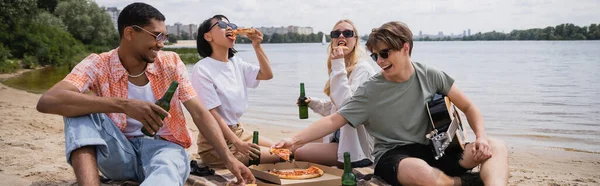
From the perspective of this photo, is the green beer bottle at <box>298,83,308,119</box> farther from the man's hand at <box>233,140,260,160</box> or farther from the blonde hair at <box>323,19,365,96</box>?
the man's hand at <box>233,140,260,160</box>

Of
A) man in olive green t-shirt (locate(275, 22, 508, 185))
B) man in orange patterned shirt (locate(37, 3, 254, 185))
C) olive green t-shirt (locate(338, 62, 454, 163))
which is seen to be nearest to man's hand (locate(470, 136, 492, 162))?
man in olive green t-shirt (locate(275, 22, 508, 185))

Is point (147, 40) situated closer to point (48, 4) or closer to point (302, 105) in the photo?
point (302, 105)

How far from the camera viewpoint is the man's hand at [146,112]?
4.42 meters

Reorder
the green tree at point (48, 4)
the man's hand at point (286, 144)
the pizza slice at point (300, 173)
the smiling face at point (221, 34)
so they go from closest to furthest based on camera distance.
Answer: the man's hand at point (286, 144) < the pizza slice at point (300, 173) < the smiling face at point (221, 34) < the green tree at point (48, 4)

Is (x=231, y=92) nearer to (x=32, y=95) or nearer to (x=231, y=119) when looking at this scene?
(x=231, y=119)

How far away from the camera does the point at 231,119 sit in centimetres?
621

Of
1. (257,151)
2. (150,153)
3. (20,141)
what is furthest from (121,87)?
(20,141)

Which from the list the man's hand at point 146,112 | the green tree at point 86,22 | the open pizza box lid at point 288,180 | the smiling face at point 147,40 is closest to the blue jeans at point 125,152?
the man's hand at point 146,112

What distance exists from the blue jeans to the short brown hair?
1926mm

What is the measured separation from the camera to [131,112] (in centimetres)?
447

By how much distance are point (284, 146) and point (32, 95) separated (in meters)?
14.0

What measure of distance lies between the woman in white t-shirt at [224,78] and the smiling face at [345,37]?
32.6 inches

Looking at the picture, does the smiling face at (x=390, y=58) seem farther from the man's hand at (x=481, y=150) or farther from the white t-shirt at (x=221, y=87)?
the white t-shirt at (x=221, y=87)

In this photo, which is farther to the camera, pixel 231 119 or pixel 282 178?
pixel 231 119
